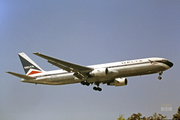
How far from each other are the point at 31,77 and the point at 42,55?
32.2 ft

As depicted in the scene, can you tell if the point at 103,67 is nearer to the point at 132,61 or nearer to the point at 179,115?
the point at 132,61

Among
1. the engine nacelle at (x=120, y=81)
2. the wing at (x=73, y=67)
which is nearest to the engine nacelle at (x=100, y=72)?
the wing at (x=73, y=67)

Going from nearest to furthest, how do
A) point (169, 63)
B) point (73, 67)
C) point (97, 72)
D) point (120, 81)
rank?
point (169, 63) → point (97, 72) → point (73, 67) → point (120, 81)

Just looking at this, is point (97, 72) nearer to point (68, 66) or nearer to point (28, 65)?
point (68, 66)

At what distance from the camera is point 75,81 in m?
35.0

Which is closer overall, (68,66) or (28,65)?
(68,66)

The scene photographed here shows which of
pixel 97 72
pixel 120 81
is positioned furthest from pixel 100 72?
pixel 120 81

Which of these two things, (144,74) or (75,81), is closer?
(144,74)

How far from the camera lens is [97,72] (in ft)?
105

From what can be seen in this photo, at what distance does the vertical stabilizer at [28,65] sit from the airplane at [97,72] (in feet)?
3.48

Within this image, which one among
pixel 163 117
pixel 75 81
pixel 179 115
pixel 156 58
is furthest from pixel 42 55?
pixel 179 115

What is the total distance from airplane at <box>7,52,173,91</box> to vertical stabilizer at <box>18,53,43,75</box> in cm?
106

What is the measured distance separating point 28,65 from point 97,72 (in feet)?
46.1

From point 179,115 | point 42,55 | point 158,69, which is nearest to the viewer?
point 42,55
